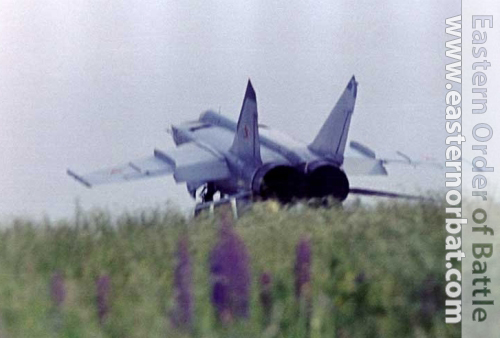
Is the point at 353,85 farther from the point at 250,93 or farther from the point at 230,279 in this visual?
the point at 230,279

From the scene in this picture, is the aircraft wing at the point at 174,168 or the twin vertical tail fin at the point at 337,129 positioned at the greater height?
the twin vertical tail fin at the point at 337,129

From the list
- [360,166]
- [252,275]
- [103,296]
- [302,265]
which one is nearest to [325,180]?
[360,166]

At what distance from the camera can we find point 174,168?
3.22 metres

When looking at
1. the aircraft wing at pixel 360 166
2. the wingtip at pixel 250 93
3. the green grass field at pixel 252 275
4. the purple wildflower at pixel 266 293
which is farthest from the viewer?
the aircraft wing at pixel 360 166

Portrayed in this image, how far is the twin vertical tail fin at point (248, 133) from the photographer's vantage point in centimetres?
308

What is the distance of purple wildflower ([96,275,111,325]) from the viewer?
2.52 meters

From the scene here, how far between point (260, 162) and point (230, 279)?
710mm

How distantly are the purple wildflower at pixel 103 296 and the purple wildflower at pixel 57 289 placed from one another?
12cm

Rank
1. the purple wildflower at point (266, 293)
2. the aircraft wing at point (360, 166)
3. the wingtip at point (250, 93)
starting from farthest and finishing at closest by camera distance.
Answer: the aircraft wing at point (360, 166) < the wingtip at point (250, 93) < the purple wildflower at point (266, 293)

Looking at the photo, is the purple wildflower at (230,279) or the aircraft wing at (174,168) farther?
the aircraft wing at (174,168)

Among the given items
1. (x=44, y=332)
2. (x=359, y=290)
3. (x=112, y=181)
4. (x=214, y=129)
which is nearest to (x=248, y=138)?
(x=214, y=129)

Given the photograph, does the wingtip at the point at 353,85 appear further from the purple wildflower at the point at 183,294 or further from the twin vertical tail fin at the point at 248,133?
the purple wildflower at the point at 183,294

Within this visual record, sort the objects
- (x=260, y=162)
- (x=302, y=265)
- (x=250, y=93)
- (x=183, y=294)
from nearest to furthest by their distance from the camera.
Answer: (x=183, y=294) < (x=302, y=265) < (x=250, y=93) < (x=260, y=162)

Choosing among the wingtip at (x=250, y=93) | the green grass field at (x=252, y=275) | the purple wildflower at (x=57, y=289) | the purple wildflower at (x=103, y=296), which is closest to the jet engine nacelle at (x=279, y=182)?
the green grass field at (x=252, y=275)
